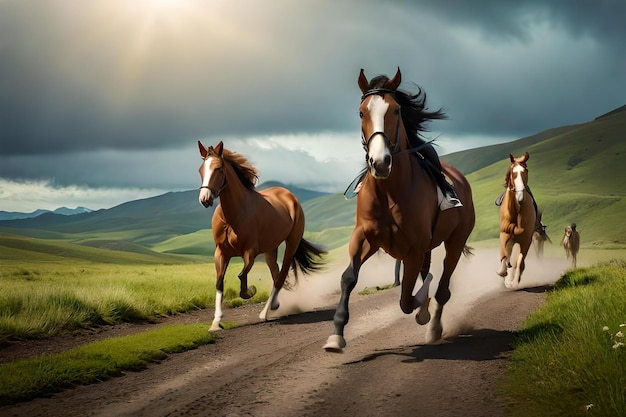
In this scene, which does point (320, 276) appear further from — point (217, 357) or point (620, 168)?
point (620, 168)

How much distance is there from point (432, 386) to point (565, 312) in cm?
461

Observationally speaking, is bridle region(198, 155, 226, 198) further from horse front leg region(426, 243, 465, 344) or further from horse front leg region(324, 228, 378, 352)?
horse front leg region(426, 243, 465, 344)

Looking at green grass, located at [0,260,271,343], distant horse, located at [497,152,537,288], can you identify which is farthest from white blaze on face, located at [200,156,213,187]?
distant horse, located at [497,152,537,288]

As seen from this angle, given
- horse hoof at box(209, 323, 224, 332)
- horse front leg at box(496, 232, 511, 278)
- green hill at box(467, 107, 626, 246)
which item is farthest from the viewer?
green hill at box(467, 107, 626, 246)

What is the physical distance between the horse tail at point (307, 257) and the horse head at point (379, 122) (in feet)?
29.7

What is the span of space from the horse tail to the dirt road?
11.4 ft

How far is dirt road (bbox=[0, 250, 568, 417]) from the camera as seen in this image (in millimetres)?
6674

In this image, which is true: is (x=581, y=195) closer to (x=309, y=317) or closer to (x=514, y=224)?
(x=514, y=224)

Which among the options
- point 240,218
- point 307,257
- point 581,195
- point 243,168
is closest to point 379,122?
point 240,218

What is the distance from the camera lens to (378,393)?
7070 millimetres

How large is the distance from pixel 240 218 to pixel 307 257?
13.6 feet

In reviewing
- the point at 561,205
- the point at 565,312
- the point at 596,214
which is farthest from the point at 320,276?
the point at 561,205

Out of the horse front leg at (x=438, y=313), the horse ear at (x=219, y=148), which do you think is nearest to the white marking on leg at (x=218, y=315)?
the horse ear at (x=219, y=148)

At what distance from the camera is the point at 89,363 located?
8.80m
